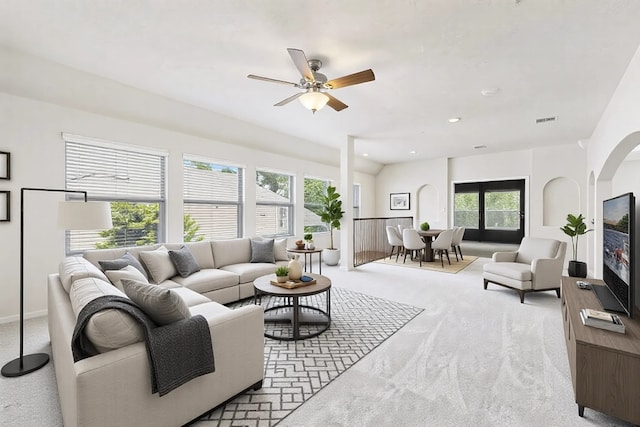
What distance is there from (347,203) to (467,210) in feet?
17.0

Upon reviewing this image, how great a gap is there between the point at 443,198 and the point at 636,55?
5.76m

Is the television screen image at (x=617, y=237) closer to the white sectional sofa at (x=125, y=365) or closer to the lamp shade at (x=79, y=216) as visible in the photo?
the white sectional sofa at (x=125, y=365)

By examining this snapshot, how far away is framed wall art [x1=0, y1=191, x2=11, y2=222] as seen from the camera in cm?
314

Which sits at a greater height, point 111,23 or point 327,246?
point 111,23

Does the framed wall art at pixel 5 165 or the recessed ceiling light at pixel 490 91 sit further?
the recessed ceiling light at pixel 490 91

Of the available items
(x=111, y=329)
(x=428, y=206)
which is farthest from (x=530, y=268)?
(x=428, y=206)

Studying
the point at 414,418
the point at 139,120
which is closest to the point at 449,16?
the point at 414,418

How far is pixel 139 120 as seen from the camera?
405 cm

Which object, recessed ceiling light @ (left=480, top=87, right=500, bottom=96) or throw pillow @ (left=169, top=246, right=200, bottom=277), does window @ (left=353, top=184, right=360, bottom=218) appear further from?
throw pillow @ (left=169, top=246, right=200, bottom=277)

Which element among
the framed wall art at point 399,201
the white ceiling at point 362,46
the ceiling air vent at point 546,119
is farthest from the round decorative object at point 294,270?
the framed wall art at point 399,201

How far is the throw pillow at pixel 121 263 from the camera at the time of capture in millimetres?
2893

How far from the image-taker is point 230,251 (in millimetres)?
4434

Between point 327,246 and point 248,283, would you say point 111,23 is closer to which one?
point 248,283

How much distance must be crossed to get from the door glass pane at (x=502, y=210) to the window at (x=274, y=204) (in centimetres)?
632
